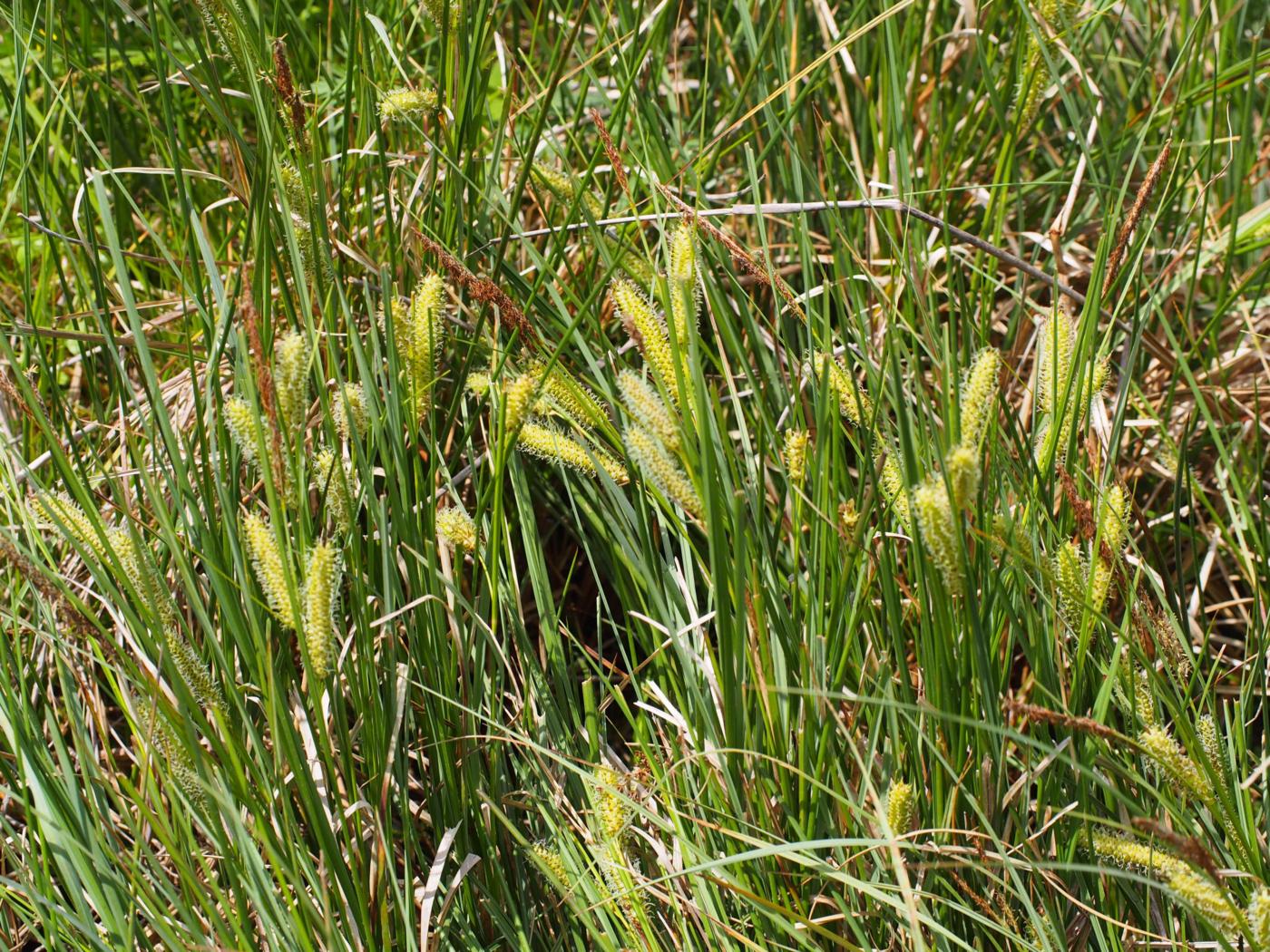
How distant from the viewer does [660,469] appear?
890 millimetres

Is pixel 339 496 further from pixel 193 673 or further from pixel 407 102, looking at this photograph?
pixel 407 102

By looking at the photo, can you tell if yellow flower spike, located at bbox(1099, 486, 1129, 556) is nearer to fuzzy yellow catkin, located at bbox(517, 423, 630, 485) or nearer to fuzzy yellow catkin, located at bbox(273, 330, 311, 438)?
fuzzy yellow catkin, located at bbox(517, 423, 630, 485)

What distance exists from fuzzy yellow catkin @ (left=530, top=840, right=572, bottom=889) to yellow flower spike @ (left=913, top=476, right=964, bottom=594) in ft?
1.70

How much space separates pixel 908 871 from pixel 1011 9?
145cm

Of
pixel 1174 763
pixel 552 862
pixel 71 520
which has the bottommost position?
pixel 552 862

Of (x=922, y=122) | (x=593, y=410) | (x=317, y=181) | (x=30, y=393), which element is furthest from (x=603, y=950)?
(x=922, y=122)

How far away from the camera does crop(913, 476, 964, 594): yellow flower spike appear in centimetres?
79

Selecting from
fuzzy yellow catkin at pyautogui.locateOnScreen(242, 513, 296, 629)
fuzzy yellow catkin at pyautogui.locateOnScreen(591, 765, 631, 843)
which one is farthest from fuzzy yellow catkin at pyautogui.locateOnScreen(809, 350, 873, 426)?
fuzzy yellow catkin at pyautogui.locateOnScreen(242, 513, 296, 629)

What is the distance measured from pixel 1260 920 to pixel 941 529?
1.35 ft

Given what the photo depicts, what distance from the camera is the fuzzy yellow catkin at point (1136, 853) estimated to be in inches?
34.9

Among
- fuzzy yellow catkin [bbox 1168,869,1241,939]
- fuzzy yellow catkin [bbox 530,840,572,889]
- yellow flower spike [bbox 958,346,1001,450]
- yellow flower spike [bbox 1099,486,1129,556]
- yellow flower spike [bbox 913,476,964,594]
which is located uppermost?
yellow flower spike [bbox 958,346,1001,450]

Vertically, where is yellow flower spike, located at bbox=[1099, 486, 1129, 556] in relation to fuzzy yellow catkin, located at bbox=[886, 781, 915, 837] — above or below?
above

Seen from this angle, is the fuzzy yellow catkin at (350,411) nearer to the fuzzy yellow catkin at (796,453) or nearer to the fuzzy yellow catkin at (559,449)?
the fuzzy yellow catkin at (559,449)

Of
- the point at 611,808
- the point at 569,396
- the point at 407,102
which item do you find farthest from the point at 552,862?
the point at 407,102
